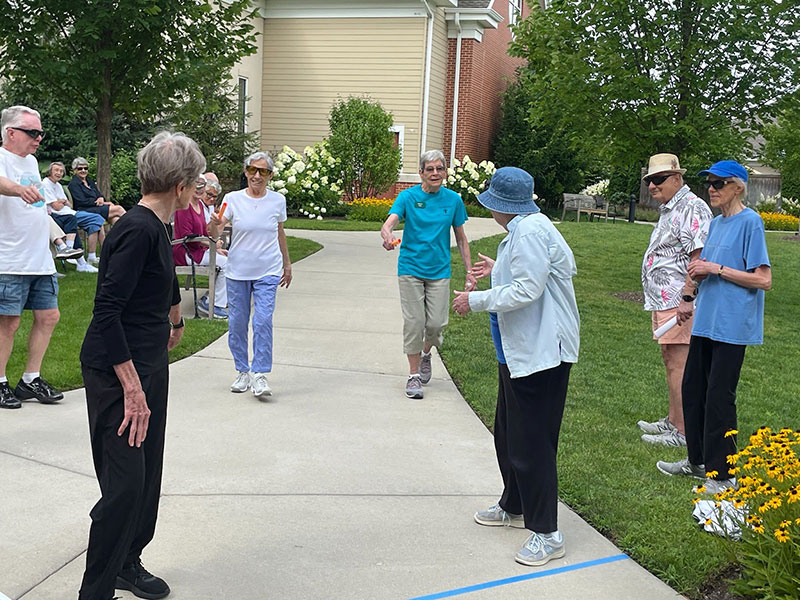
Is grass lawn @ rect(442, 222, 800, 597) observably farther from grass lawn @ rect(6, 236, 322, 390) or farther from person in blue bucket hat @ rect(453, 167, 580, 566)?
grass lawn @ rect(6, 236, 322, 390)

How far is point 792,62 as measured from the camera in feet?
39.2

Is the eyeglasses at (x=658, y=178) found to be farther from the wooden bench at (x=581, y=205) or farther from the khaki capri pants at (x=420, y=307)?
the wooden bench at (x=581, y=205)

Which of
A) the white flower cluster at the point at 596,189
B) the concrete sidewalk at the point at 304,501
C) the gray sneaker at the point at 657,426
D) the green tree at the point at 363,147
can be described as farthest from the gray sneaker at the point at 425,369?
the white flower cluster at the point at 596,189

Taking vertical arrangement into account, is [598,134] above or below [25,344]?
above

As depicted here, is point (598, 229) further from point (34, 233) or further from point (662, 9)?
point (34, 233)

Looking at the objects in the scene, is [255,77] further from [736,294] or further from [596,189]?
[736,294]

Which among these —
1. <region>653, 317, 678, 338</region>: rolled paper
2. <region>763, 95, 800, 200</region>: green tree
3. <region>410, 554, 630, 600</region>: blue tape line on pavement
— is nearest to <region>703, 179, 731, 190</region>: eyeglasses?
<region>653, 317, 678, 338</region>: rolled paper

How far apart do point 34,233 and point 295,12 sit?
20.2 metres

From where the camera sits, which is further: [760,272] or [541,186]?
[541,186]

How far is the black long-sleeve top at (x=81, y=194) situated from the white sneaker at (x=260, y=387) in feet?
24.0

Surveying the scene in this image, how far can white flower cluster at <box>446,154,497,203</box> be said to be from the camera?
24.2m

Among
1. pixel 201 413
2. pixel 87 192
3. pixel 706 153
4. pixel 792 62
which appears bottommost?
pixel 201 413

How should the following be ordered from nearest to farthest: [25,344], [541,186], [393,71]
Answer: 1. [25,344]
2. [393,71]
3. [541,186]

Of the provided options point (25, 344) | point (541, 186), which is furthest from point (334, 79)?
point (25, 344)
